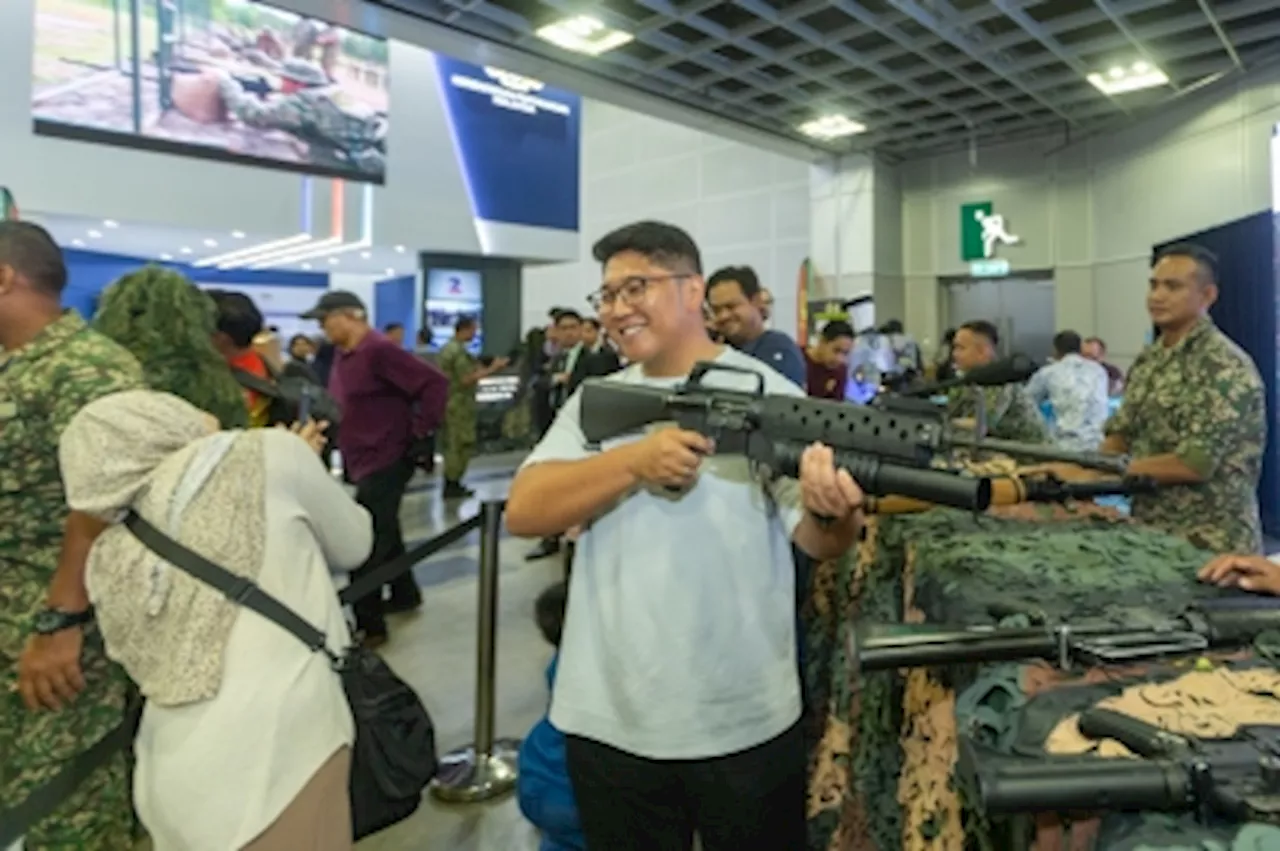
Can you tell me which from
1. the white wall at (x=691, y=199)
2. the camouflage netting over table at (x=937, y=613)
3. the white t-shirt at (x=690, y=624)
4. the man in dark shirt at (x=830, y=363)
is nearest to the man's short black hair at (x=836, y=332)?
the man in dark shirt at (x=830, y=363)

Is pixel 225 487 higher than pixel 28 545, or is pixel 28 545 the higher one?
pixel 225 487

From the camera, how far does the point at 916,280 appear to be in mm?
10414

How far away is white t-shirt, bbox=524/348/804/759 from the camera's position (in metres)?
1.31

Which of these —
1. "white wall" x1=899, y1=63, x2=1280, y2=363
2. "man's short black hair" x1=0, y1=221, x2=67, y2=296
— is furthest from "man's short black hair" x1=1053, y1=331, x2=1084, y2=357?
"man's short black hair" x1=0, y1=221, x2=67, y2=296

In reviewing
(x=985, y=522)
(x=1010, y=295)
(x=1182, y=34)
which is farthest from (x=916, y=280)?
(x=985, y=522)

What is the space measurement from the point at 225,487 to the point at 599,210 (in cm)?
1583

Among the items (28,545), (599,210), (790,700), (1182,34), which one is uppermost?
(599,210)

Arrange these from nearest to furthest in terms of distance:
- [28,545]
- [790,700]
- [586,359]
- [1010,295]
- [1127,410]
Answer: [790,700]
[28,545]
[1127,410]
[586,359]
[1010,295]

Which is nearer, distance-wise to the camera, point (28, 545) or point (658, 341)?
point (658, 341)

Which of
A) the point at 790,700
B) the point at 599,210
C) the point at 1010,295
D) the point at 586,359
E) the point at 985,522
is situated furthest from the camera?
the point at 599,210

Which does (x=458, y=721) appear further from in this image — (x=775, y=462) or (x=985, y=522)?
(x=775, y=462)

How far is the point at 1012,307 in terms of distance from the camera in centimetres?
1001

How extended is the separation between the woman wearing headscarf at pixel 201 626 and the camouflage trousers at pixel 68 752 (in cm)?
45

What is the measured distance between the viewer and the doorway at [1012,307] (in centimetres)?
972
